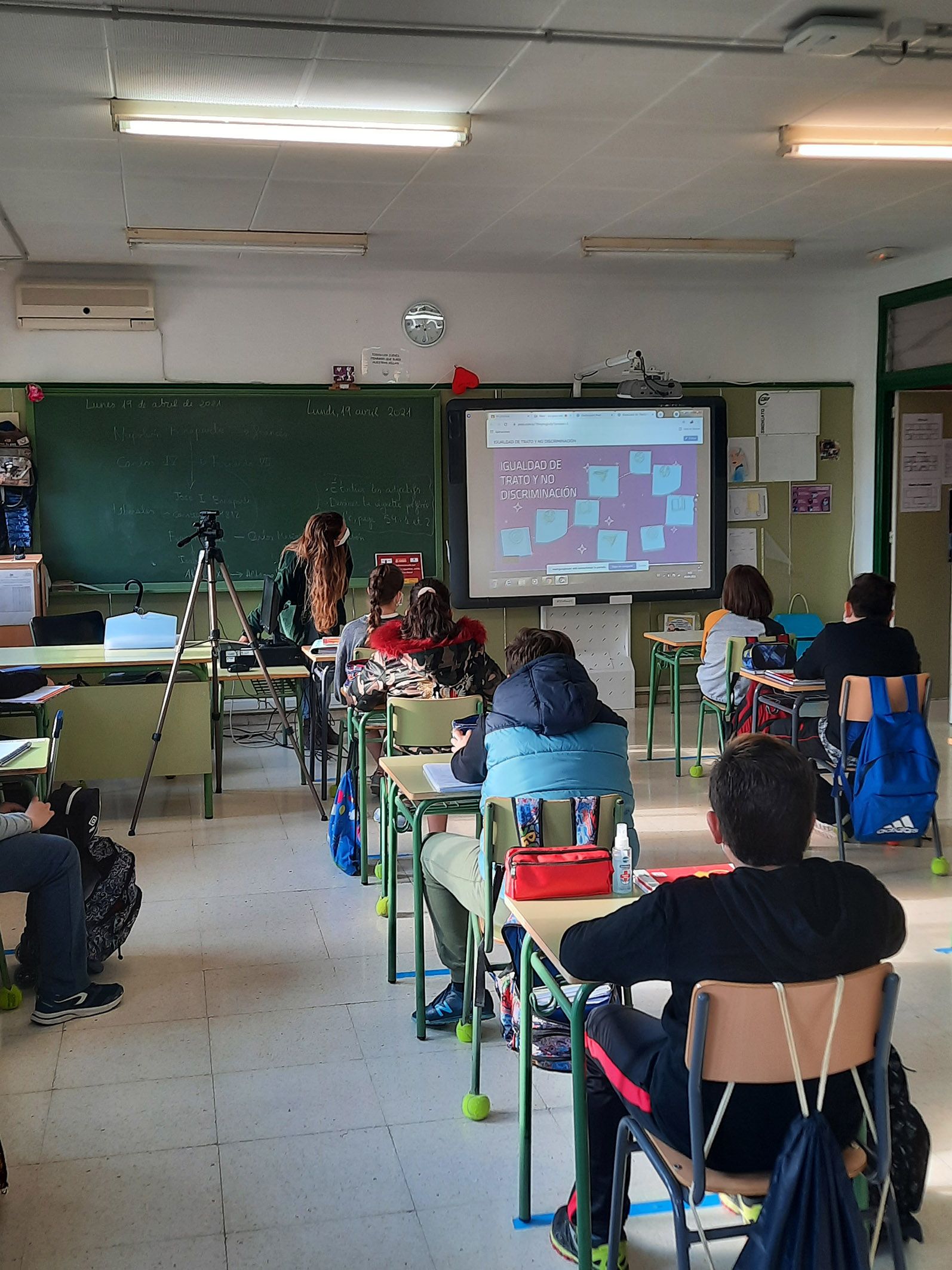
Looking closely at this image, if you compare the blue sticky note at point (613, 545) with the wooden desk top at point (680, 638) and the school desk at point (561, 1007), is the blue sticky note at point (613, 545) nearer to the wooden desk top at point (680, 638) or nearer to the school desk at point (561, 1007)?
the wooden desk top at point (680, 638)

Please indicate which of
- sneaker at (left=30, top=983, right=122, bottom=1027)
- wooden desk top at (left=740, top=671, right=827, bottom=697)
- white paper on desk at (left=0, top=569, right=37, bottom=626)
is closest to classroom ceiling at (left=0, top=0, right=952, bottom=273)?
white paper on desk at (left=0, top=569, right=37, bottom=626)

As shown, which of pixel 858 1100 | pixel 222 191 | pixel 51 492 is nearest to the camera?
pixel 858 1100

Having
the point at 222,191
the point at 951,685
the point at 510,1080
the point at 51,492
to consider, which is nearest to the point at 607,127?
the point at 222,191

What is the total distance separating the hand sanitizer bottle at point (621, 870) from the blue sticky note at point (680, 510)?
628 cm

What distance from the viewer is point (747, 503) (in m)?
8.69

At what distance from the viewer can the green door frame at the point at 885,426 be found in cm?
831

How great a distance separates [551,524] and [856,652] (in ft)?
12.5

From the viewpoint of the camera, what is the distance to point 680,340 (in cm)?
848

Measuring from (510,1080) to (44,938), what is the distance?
142cm

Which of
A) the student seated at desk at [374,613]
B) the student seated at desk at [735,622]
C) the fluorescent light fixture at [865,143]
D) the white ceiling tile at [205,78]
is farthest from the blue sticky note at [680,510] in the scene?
the white ceiling tile at [205,78]

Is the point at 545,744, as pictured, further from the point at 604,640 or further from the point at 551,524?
the point at 604,640

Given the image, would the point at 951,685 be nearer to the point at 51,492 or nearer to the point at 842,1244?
the point at 51,492

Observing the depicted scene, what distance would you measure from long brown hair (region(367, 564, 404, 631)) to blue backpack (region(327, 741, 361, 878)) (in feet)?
2.29

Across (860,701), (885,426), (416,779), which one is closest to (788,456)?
(885,426)
